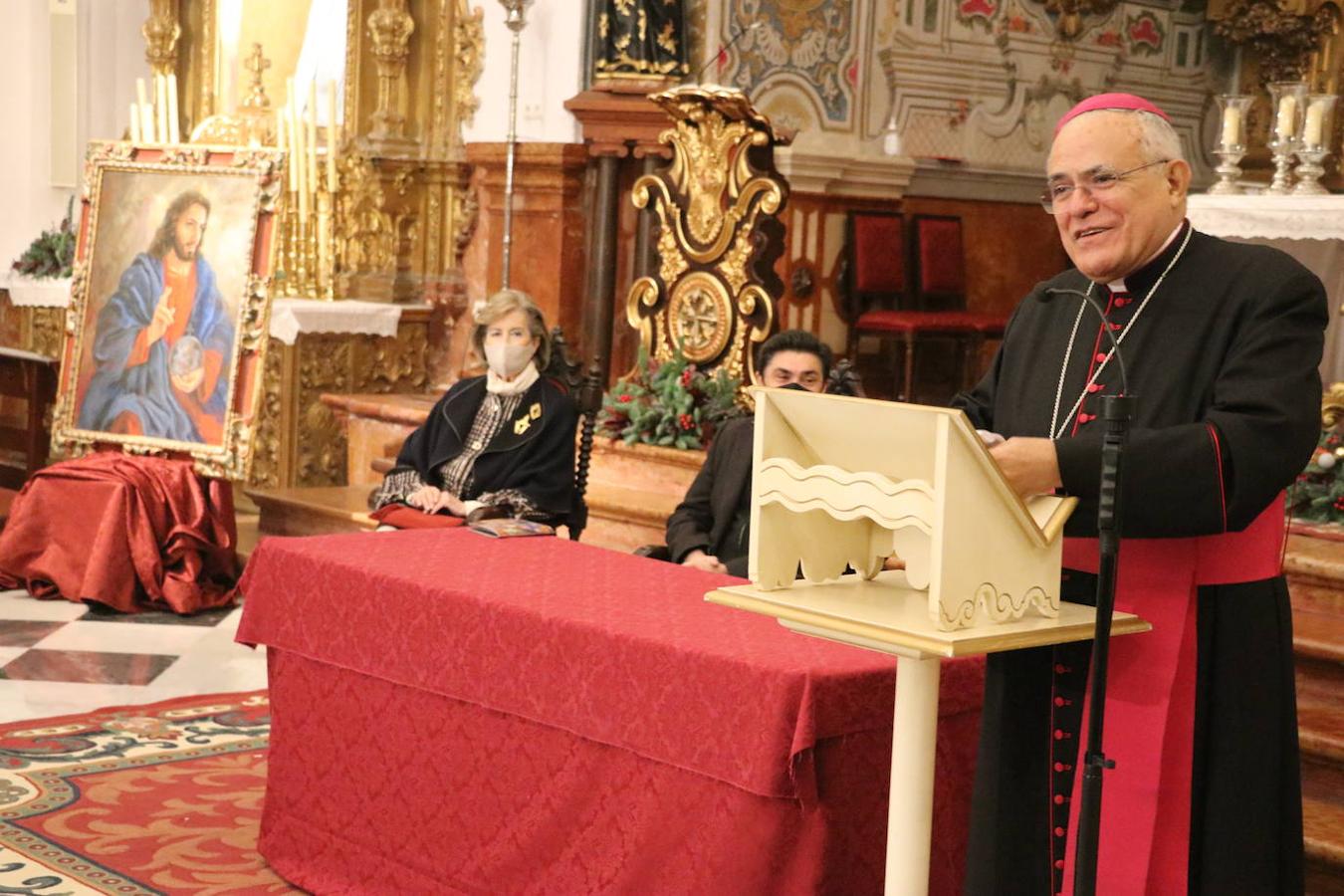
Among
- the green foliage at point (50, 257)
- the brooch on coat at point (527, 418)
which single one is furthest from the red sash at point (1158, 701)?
the green foliage at point (50, 257)

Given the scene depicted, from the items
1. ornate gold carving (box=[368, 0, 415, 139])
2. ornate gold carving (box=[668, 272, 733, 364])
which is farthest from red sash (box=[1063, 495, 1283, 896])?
ornate gold carving (box=[368, 0, 415, 139])

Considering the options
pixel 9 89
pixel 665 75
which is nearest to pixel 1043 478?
pixel 665 75

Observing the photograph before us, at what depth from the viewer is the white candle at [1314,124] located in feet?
23.5

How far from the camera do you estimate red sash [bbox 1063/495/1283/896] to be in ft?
8.39

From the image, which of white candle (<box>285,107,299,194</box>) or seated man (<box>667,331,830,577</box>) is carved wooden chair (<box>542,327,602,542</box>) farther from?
white candle (<box>285,107,299,194</box>)

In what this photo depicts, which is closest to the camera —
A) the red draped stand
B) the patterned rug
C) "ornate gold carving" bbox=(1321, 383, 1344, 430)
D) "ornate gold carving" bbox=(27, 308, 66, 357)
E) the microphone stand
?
the microphone stand

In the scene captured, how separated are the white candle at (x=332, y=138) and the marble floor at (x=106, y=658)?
9.75ft

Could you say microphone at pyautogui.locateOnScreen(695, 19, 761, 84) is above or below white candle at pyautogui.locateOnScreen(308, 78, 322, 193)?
above

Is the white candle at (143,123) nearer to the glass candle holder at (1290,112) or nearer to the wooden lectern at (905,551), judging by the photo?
the glass candle holder at (1290,112)

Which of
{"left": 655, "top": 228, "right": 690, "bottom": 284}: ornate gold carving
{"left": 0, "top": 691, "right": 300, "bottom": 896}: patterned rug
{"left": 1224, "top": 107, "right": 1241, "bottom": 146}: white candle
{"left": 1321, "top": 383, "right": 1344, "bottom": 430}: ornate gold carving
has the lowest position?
{"left": 0, "top": 691, "right": 300, "bottom": 896}: patterned rug

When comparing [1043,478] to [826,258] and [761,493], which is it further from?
[826,258]

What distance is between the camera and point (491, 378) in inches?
233

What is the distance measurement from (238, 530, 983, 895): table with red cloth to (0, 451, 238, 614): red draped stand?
9.46ft

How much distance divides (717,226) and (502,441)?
185cm
